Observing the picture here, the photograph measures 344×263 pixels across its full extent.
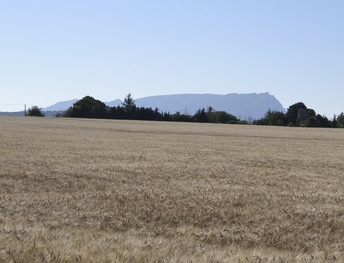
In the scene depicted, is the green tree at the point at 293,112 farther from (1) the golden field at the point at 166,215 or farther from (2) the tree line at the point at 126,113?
(1) the golden field at the point at 166,215

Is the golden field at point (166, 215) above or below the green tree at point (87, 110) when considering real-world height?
below

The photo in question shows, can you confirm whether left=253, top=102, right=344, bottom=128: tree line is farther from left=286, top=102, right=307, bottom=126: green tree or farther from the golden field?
the golden field

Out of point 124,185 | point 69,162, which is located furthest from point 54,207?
point 69,162

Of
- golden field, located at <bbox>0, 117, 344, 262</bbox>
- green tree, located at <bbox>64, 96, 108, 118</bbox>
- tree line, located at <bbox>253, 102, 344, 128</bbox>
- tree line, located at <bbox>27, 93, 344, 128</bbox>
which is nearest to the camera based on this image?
golden field, located at <bbox>0, 117, 344, 262</bbox>

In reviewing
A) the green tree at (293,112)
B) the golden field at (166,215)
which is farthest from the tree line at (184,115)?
the golden field at (166,215)

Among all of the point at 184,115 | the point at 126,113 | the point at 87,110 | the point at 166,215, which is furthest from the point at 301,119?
the point at 166,215

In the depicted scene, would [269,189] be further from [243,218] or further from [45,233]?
[45,233]

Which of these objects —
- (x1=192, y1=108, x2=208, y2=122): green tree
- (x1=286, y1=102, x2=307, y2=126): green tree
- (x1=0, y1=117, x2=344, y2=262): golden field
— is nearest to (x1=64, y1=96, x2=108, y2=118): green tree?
(x1=192, y1=108, x2=208, y2=122): green tree

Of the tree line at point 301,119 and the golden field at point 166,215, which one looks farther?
the tree line at point 301,119

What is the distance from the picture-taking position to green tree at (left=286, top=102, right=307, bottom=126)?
126 m

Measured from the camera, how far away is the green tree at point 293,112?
12581 centimetres

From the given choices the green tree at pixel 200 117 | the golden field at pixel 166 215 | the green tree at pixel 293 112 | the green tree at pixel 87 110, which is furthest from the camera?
the green tree at pixel 293 112

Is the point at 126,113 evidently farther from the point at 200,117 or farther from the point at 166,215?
the point at 166,215

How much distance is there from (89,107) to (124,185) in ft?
377
